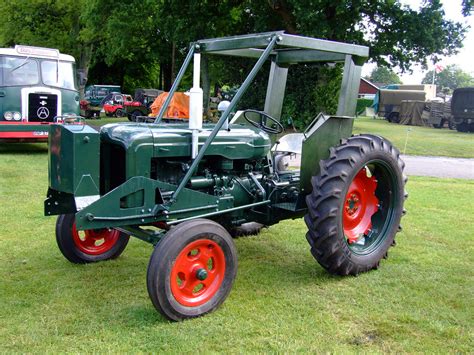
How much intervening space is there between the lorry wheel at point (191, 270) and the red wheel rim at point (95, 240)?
129 centimetres

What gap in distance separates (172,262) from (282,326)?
883 mm

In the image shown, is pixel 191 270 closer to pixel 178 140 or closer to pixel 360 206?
pixel 178 140

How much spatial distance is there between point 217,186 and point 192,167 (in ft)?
2.21

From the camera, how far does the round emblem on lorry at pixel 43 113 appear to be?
11.3m

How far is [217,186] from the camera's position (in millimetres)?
4301

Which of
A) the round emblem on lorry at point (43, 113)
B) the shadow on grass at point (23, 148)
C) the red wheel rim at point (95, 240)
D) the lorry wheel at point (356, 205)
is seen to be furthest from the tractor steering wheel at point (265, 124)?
the shadow on grass at point (23, 148)

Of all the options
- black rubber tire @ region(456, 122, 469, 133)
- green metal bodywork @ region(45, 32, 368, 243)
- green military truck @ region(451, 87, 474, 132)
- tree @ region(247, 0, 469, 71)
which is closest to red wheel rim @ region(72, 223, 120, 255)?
green metal bodywork @ region(45, 32, 368, 243)

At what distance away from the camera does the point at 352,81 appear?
449cm

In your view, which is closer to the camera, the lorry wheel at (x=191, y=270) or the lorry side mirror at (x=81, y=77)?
the lorry wheel at (x=191, y=270)

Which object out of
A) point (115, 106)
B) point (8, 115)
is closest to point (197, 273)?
point (8, 115)

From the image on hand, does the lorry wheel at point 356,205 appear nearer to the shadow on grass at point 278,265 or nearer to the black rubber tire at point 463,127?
the shadow on grass at point 278,265

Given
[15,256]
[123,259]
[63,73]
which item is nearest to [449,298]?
[123,259]

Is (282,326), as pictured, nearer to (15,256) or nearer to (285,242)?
(285,242)

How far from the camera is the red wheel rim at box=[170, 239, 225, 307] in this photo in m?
3.46
